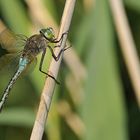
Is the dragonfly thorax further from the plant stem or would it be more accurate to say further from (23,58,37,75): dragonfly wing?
the plant stem

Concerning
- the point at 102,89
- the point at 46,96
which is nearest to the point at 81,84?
the point at 102,89

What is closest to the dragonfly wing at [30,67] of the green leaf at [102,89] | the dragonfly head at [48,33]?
the dragonfly head at [48,33]

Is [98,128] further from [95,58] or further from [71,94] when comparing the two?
[71,94]

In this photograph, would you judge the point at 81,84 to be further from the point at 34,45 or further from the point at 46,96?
the point at 46,96

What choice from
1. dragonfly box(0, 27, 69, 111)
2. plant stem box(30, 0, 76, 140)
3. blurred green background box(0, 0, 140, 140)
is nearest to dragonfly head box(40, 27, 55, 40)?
dragonfly box(0, 27, 69, 111)

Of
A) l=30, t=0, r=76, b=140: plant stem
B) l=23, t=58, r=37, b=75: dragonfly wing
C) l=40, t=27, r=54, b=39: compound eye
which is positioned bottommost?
l=30, t=0, r=76, b=140: plant stem

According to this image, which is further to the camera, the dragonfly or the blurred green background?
the dragonfly

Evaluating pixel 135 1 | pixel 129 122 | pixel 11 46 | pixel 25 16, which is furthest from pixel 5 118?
pixel 135 1

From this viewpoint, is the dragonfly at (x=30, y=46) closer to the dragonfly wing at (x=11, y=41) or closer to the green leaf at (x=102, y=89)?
the dragonfly wing at (x=11, y=41)
